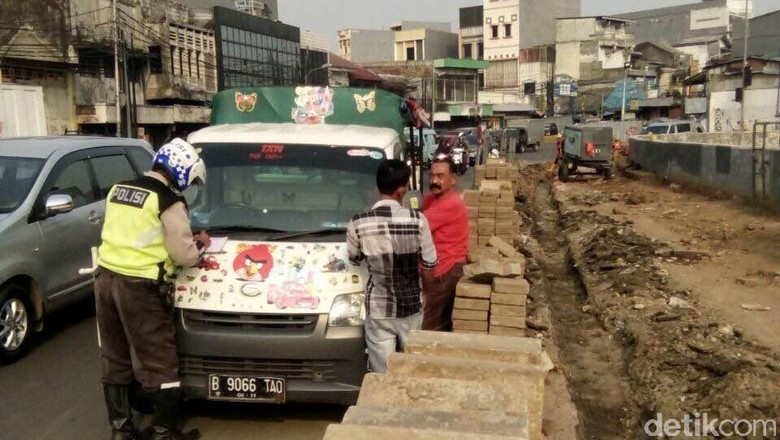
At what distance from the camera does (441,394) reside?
349 cm

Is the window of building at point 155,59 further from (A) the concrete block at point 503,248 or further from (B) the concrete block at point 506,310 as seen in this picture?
(B) the concrete block at point 506,310

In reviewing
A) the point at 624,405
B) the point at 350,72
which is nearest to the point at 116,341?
the point at 624,405

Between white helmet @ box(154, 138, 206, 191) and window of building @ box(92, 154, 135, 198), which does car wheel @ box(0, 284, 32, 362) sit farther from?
white helmet @ box(154, 138, 206, 191)

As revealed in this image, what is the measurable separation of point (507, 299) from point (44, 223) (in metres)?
4.40

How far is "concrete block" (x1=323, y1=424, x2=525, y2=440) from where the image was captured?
2.81m

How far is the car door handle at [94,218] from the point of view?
303 inches

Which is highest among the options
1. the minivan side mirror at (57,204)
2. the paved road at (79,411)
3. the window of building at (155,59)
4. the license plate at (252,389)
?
the window of building at (155,59)

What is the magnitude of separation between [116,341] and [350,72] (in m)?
53.8

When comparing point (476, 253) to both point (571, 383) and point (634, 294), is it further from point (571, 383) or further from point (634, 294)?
point (634, 294)

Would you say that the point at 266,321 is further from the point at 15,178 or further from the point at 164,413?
the point at 15,178

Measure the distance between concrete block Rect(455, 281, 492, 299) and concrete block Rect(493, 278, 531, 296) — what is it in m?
0.08

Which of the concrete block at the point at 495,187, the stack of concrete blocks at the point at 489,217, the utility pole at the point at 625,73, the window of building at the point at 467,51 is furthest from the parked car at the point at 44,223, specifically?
the window of building at the point at 467,51

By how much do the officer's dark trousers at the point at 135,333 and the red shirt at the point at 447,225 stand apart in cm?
202

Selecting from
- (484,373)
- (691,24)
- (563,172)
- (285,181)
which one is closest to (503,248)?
(285,181)
